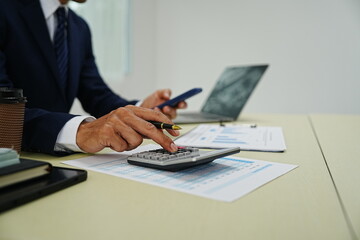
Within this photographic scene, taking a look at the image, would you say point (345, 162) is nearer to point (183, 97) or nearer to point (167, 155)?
point (167, 155)

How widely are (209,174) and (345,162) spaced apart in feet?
1.00

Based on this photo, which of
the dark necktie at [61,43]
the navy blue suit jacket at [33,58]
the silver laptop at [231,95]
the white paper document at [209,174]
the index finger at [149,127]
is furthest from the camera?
the silver laptop at [231,95]

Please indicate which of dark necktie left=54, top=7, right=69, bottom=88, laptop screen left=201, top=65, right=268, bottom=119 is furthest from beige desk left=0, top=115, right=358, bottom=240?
laptop screen left=201, top=65, right=268, bottom=119

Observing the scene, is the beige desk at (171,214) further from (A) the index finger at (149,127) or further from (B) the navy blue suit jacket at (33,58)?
(B) the navy blue suit jacket at (33,58)

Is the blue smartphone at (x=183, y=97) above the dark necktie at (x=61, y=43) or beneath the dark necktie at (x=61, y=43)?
beneath

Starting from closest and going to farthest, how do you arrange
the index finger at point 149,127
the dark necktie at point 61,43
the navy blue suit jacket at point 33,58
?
the index finger at point 149,127, the navy blue suit jacket at point 33,58, the dark necktie at point 61,43

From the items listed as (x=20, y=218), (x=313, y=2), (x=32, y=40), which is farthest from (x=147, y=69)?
(x=20, y=218)

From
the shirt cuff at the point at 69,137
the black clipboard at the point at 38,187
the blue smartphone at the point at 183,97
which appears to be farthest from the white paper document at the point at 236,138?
the black clipboard at the point at 38,187

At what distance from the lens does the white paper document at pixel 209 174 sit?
1.40 feet

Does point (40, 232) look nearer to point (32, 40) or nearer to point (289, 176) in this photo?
point (289, 176)

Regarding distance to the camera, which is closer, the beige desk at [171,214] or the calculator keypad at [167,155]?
the beige desk at [171,214]

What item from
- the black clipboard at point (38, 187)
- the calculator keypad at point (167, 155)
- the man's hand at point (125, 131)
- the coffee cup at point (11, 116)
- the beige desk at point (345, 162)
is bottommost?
the beige desk at point (345, 162)

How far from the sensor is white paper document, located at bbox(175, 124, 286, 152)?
2.42 ft

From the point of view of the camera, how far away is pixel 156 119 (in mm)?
601
